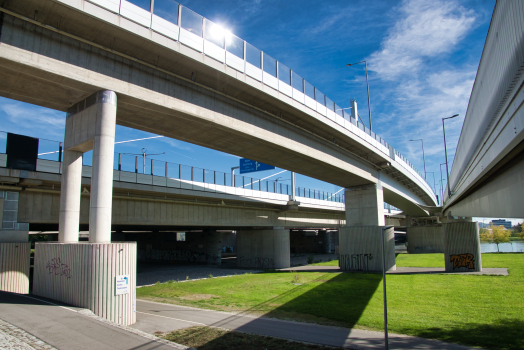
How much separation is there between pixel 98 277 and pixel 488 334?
41.9ft

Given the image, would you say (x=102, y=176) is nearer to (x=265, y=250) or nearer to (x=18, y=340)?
(x=18, y=340)

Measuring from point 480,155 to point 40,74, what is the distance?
1519cm

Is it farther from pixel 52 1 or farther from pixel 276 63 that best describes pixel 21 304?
pixel 276 63

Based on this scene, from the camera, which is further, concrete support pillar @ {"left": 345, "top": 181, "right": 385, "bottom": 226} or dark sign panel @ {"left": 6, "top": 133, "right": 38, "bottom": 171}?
concrete support pillar @ {"left": 345, "top": 181, "right": 385, "bottom": 226}

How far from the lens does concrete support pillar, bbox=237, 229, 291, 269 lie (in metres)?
40.1

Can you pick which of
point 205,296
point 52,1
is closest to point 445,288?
point 205,296

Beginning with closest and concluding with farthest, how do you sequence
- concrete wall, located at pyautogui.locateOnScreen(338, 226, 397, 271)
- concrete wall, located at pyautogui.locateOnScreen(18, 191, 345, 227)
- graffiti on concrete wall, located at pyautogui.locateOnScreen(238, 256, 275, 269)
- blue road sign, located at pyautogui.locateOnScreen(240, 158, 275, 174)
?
concrete wall, located at pyautogui.locateOnScreen(18, 191, 345, 227) < concrete wall, located at pyautogui.locateOnScreen(338, 226, 397, 271) < blue road sign, located at pyautogui.locateOnScreen(240, 158, 275, 174) < graffiti on concrete wall, located at pyautogui.locateOnScreen(238, 256, 275, 269)

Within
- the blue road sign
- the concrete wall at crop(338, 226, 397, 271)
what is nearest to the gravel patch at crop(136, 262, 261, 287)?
the concrete wall at crop(338, 226, 397, 271)

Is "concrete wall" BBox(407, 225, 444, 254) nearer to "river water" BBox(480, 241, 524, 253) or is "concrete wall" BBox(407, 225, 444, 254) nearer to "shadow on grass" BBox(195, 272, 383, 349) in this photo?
"river water" BBox(480, 241, 524, 253)

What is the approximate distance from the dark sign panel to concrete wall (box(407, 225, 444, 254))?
6389cm

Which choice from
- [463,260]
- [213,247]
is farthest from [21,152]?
[213,247]

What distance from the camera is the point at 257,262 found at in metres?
40.7

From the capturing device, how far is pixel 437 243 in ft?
213

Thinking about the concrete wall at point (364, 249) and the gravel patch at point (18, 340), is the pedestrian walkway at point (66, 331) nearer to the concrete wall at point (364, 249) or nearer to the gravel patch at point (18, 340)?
the gravel patch at point (18, 340)
